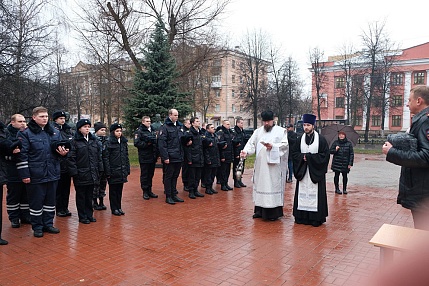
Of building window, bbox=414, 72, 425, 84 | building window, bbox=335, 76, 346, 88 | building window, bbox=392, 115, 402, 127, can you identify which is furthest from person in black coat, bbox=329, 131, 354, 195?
building window, bbox=414, 72, 425, 84

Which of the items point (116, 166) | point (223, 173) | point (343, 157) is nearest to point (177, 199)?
point (116, 166)

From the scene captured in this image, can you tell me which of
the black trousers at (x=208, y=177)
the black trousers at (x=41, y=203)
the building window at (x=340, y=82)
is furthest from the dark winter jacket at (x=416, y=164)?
the building window at (x=340, y=82)

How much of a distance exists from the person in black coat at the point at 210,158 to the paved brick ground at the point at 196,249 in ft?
4.92

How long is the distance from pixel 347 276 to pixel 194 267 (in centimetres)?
197

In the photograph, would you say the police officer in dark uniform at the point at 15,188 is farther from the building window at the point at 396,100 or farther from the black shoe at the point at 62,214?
the building window at the point at 396,100

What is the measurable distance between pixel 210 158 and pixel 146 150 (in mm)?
1831

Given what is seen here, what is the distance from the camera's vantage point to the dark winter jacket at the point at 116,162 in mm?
7086

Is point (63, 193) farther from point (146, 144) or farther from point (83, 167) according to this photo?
point (146, 144)

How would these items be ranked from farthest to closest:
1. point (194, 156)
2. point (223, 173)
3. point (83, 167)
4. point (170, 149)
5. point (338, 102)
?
point (338, 102)
point (223, 173)
point (194, 156)
point (170, 149)
point (83, 167)

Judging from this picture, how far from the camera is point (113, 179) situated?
7.07 meters

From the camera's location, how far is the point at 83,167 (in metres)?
6.46

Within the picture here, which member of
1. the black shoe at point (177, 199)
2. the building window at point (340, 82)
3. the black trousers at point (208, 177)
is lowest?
the black shoe at point (177, 199)

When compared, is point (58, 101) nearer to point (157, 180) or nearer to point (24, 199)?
point (157, 180)

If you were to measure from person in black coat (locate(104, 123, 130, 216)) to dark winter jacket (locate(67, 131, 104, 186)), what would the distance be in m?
0.48
